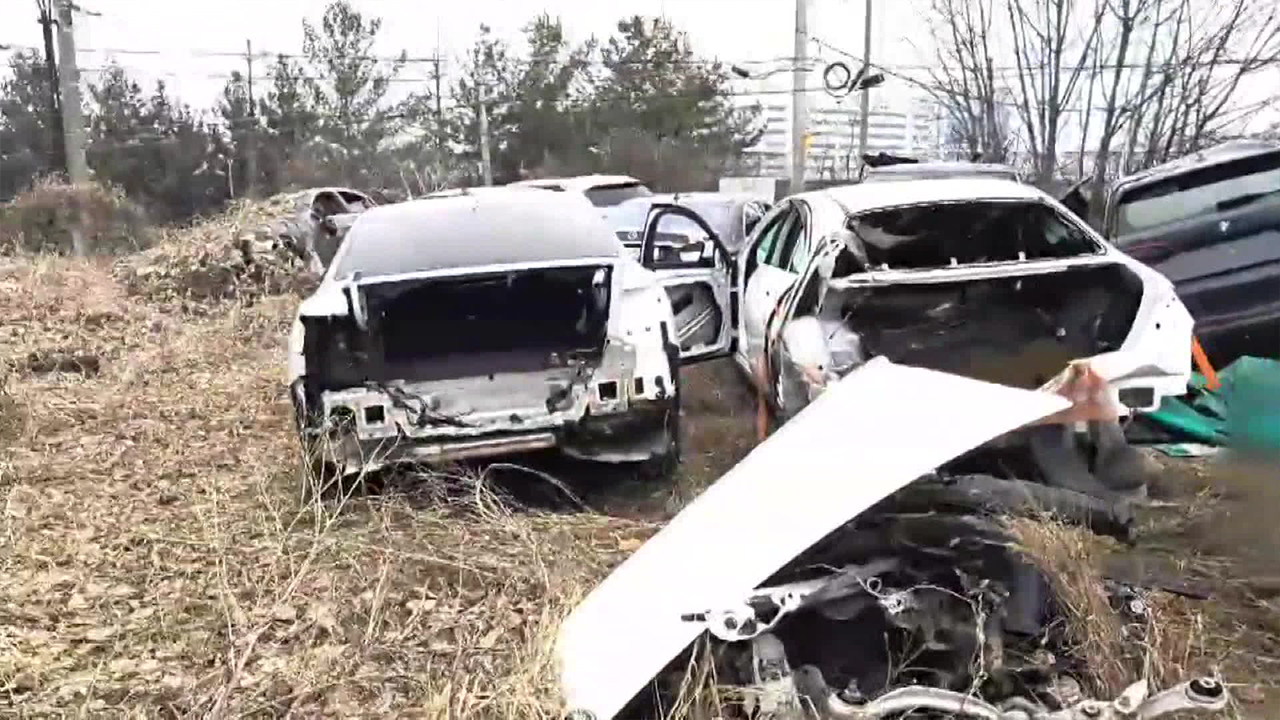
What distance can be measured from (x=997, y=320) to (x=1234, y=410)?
1138mm

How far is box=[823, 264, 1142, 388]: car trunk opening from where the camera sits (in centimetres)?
511

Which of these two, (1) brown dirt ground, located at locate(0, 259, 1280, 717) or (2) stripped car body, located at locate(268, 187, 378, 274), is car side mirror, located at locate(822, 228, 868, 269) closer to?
(1) brown dirt ground, located at locate(0, 259, 1280, 717)

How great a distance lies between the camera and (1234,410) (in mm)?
5254

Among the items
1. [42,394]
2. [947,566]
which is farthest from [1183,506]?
[42,394]

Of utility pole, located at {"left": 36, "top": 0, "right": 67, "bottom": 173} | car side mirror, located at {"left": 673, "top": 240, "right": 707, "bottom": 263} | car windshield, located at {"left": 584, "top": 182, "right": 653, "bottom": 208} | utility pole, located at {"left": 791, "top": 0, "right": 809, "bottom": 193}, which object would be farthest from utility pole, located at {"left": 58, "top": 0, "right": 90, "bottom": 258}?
car side mirror, located at {"left": 673, "top": 240, "right": 707, "bottom": 263}

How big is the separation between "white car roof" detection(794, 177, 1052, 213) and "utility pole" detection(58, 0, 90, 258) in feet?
62.2

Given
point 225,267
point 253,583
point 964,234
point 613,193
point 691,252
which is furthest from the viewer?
point 225,267

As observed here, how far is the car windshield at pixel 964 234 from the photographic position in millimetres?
5344

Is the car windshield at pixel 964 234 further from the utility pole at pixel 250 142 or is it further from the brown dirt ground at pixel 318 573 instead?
the utility pole at pixel 250 142

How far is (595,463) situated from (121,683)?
2222 mm

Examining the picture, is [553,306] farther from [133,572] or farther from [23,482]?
[23,482]

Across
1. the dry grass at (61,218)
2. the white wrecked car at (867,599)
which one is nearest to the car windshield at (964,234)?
the white wrecked car at (867,599)

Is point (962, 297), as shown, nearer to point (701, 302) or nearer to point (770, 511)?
point (701, 302)

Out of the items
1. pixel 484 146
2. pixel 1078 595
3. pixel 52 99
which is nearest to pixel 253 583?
pixel 1078 595
